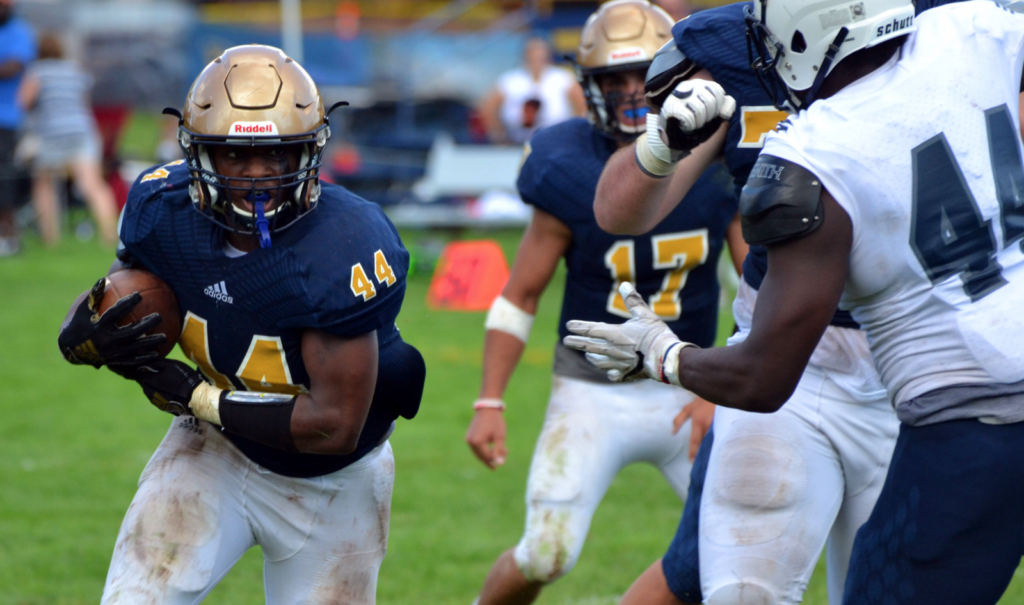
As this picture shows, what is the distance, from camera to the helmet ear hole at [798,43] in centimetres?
233

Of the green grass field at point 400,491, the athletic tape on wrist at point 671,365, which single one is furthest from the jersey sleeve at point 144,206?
the green grass field at point 400,491

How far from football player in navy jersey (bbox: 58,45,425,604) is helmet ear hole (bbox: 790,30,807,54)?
1.08m

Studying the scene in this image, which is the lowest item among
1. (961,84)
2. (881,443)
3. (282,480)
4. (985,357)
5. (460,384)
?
(460,384)

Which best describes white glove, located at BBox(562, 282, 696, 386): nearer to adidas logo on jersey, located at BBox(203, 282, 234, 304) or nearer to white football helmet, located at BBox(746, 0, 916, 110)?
white football helmet, located at BBox(746, 0, 916, 110)

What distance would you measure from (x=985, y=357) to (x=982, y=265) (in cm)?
18

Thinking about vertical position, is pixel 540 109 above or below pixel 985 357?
below

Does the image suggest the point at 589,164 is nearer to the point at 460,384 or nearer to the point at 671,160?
the point at 671,160

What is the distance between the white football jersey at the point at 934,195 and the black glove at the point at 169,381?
151 cm

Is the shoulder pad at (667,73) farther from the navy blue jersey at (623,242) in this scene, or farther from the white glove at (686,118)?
the navy blue jersey at (623,242)

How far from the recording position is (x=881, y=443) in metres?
2.91

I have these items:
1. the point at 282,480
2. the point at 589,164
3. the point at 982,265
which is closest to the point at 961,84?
the point at 982,265

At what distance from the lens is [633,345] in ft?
8.21

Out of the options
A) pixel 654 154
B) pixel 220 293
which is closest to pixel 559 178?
pixel 654 154

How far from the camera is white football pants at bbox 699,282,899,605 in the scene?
2.81 metres
